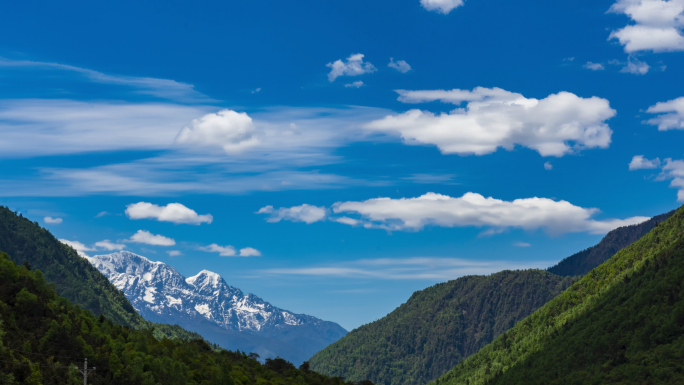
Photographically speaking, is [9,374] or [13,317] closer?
[9,374]

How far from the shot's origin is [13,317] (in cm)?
17962

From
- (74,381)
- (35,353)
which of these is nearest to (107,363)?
(35,353)

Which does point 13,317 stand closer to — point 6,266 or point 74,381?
point 6,266

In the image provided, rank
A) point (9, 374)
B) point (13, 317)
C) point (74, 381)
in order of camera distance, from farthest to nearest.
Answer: point (13, 317), point (74, 381), point (9, 374)

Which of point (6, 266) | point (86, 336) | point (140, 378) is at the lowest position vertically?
point (140, 378)

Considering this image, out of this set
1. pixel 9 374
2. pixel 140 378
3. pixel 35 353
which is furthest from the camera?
pixel 140 378

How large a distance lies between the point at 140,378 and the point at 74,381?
137 feet

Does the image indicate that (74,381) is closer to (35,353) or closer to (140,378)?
(35,353)

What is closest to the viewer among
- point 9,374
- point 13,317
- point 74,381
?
point 9,374

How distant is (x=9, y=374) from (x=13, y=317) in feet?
167

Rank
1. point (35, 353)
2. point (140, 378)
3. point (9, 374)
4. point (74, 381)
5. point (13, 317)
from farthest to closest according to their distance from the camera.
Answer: point (140, 378), point (13, 317), point (35, 353), point (74, 381), point (9, 374)

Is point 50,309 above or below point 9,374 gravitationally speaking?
above

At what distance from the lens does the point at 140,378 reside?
191m

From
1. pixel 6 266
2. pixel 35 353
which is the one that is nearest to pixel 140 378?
pixel 35 353
